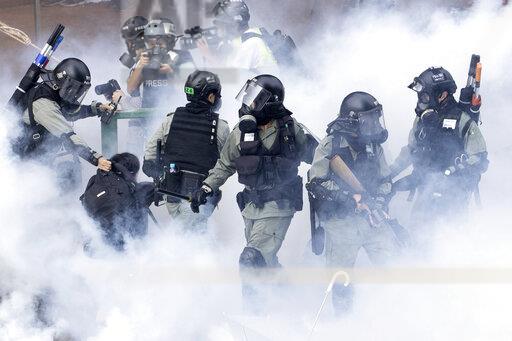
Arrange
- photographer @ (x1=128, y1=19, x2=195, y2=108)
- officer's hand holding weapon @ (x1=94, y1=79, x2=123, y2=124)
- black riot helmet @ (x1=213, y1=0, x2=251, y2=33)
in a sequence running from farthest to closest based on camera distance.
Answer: black riot helmet @ (x1=213, y1=0, x2=251, y2=33) < photographer @ (x1=128, y1=19, x2=195, y2=108) < officer's hand holding weapon @ (x1=94, y1=79, x2=123, y2=124)

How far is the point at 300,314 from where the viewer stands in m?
8.01

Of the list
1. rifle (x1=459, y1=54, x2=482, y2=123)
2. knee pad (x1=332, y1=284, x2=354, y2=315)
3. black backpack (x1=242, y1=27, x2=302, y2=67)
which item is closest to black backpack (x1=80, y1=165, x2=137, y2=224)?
knee pad (x1=332, y1=284, x2=354, y2=315)

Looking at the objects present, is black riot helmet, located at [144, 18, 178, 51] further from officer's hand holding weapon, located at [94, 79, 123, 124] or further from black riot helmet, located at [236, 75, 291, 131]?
black riot helmet, located at [236, 75, 291, 131]

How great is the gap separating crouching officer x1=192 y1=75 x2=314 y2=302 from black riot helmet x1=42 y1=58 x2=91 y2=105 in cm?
156

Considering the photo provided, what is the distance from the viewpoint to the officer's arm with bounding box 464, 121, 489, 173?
326 inches

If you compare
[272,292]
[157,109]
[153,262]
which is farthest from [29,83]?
[272,292]

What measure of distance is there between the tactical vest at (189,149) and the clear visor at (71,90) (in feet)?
3.34

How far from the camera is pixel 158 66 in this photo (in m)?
9.99

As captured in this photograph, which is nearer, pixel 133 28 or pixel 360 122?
pixel 360 122

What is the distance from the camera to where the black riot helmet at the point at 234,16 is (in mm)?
10742

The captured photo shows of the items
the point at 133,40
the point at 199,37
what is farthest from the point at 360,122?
the point at 133,40

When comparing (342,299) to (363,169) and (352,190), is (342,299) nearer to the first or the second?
(352,190)

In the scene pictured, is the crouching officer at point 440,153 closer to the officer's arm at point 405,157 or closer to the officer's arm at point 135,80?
the officer's arm at point 405,157

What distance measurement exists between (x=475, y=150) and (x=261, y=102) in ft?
5.44
